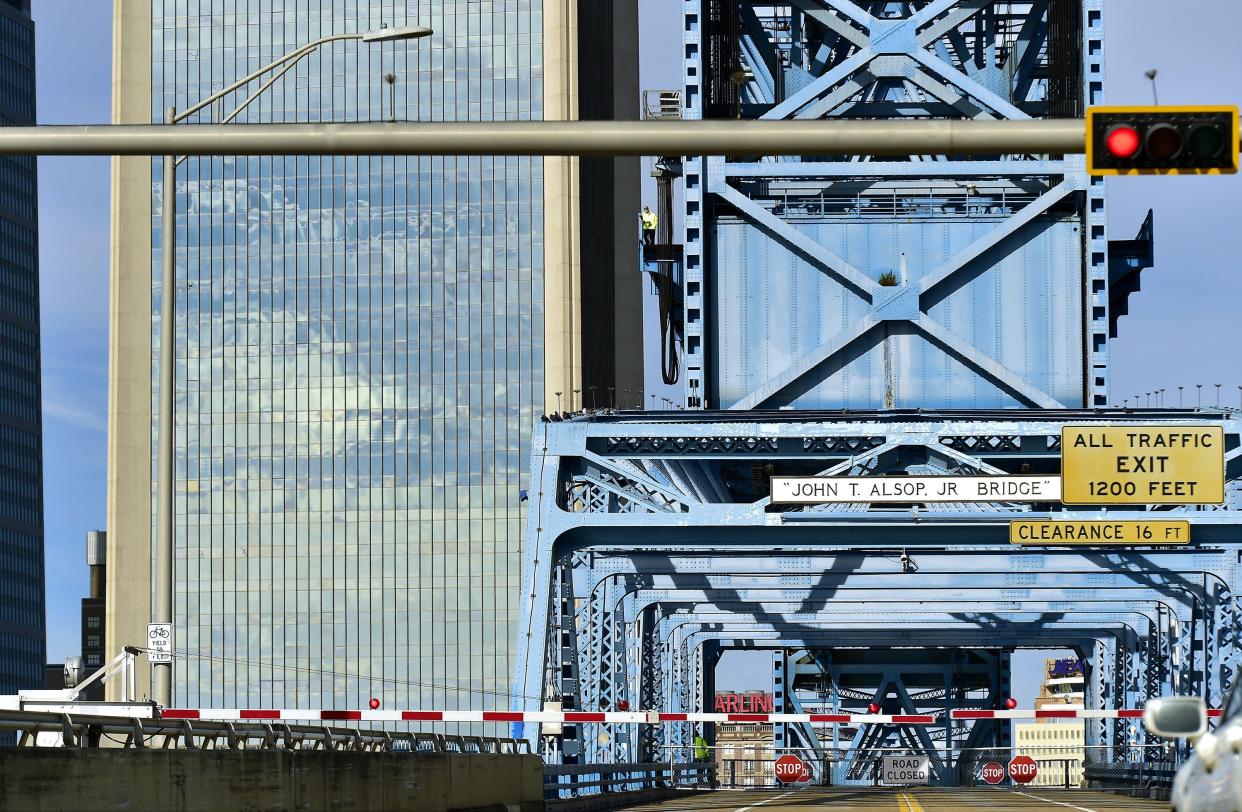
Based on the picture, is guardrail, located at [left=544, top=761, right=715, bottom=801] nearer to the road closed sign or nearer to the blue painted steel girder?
the road closed sign

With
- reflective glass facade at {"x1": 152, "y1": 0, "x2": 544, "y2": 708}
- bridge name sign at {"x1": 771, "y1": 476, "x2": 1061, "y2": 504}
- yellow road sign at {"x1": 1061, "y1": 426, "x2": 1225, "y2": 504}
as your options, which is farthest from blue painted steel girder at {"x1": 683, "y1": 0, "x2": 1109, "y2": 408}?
reflective glass facade at {"x1": 152, "y1": 0, "x2": 544, "y2": 708}

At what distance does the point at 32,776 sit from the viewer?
14445 mm

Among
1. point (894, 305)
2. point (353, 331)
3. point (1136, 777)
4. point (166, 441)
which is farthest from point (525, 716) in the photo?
point (353, 331)

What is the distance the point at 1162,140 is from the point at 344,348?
106760 mm

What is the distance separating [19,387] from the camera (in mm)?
187875

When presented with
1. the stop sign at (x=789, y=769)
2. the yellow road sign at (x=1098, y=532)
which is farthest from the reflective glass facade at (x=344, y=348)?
the yellow road sign at (x=1098, y=532)

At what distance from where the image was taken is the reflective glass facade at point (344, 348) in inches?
4707

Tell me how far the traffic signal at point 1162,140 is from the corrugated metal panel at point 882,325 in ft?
107

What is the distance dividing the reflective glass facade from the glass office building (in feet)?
211

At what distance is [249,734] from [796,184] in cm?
3178

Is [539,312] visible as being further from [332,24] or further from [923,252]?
[923,252]

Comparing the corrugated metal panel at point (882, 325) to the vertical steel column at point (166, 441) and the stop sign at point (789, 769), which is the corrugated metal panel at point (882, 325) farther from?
the stop sign at point (789, 769)

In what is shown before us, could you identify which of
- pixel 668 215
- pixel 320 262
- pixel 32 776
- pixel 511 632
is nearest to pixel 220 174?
pixel 320 262

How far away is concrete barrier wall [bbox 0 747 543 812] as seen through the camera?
14.7 metres
